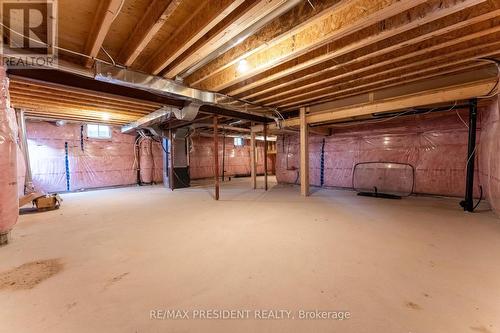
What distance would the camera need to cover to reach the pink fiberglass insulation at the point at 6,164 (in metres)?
2.09

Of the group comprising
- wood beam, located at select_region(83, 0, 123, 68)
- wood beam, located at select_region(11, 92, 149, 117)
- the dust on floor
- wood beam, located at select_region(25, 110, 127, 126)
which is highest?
wood beam, located at select_region(83, 0, 123, 68)

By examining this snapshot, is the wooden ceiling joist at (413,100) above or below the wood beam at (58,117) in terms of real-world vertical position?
below

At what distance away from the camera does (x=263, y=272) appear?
1.64 meters

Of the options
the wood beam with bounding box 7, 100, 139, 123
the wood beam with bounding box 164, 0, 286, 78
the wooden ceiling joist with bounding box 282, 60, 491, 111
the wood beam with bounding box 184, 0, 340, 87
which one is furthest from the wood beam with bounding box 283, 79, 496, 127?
the wood beam with bounding box 7, 100, 139, 123

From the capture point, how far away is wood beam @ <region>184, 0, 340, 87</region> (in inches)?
74.9

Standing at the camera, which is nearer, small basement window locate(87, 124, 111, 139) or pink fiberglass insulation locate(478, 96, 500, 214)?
pink fiberglass insulation locate(478, 96, 500, 214)

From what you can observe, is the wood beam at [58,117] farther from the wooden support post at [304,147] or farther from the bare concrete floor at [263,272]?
the wooden support post at [304,147]

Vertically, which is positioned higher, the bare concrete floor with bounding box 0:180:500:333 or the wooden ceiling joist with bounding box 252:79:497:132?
the wooden ceiling joist with bounding box 252:79:497:132

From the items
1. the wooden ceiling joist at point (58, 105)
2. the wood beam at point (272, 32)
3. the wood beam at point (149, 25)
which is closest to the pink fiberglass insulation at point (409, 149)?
the wood beam at point (272, 32)

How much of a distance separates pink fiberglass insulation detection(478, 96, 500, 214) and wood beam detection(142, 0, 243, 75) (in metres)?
3.82

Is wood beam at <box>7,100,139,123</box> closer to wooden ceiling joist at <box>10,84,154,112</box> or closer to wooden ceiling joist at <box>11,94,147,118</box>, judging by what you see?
wooden ceiling joist at <box>11,94,147,118</box>

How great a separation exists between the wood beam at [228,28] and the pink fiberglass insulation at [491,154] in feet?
11.5

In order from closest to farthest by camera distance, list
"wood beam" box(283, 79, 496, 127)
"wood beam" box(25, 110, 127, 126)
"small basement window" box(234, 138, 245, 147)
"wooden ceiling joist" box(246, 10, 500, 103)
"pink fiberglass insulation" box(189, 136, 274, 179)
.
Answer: "wooden ceiling joist" box(246, 10, 500, 103), "wood beam" box(283, 79, 496, 127), "wood beam" box(25, 110, 127, 126), "pink fiberglass insulation" box(189, 136, 274, 179), "small basement window" box(234, 138, 245, 147)

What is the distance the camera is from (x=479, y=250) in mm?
1996
